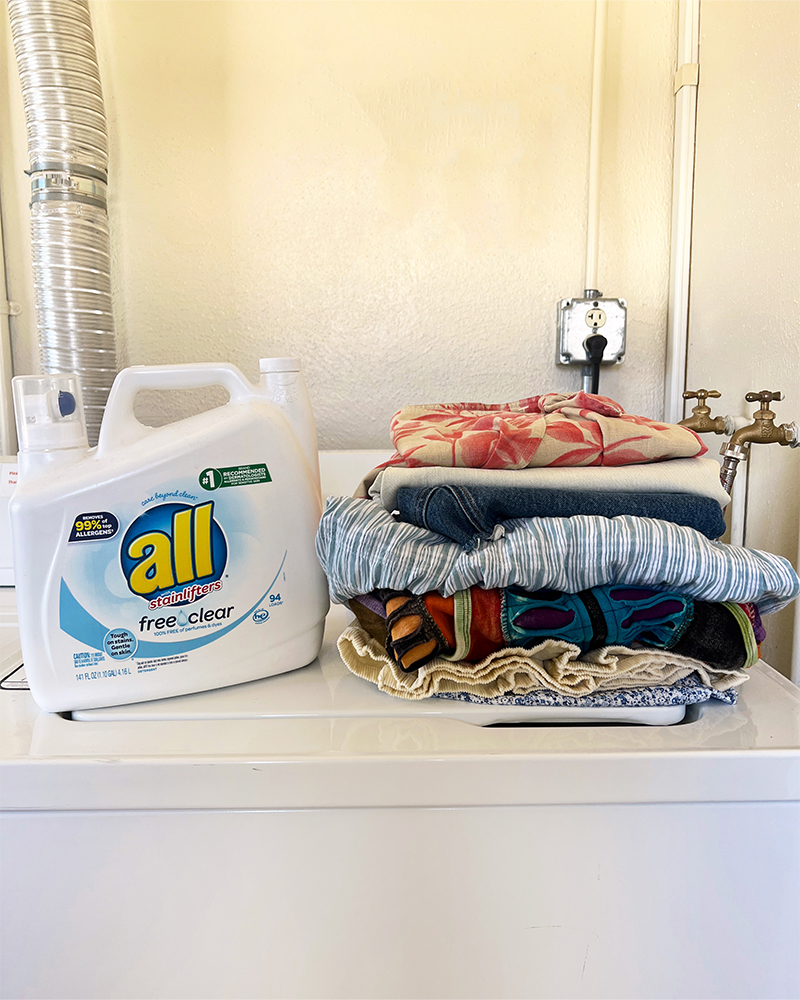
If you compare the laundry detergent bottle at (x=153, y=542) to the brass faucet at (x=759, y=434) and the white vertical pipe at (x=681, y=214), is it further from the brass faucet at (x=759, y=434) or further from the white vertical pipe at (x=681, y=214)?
the white vertical pipe at (x=681, y=214)

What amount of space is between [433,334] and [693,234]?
0.49m

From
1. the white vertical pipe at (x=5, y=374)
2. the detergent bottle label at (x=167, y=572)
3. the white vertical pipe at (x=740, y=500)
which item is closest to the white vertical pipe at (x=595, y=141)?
the white vertical pipe at (x=740, y=500)

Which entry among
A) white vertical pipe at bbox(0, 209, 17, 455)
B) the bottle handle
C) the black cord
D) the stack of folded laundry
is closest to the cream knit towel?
the stack of folded laundry

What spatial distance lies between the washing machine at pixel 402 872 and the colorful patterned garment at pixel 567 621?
0.30ft

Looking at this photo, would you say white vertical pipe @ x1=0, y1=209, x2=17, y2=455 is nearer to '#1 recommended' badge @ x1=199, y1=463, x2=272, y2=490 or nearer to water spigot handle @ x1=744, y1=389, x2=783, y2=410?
'#1 recommended' badge @ x1=199, y1=463, x2=272, y2=490

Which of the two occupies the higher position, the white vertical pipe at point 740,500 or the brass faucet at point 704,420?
the brass faucet at point 704,420

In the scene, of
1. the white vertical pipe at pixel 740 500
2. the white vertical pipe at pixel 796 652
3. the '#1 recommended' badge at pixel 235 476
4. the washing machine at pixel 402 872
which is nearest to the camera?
the washing machine at pixel 402 872

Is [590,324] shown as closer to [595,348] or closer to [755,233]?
[595,348]

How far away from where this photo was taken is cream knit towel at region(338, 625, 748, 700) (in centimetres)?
57

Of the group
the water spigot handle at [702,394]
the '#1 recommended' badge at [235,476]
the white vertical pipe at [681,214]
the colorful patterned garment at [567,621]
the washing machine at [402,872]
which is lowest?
the washing machine at [402,872]

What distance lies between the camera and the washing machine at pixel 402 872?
19.5 inches

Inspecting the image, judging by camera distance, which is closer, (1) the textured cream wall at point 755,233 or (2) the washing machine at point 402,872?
(2) the washing machine at point 402,872

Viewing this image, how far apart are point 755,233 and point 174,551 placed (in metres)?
0.88

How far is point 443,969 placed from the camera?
0.50 metres
